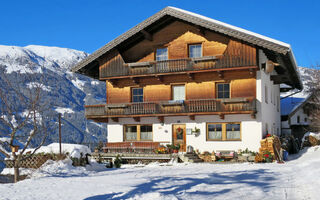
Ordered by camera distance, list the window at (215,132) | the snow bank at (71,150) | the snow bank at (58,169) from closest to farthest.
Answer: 1. the snow bank at (58,169)
2. the snow bank at (71,150)
3. the window at (215,132)

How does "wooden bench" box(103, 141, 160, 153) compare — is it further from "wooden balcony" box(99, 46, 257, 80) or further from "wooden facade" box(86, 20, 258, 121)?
"wooden balcony" box(99, 46, 257, 80)

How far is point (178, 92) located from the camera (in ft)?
86.6

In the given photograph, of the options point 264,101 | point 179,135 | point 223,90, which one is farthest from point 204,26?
point 179,135

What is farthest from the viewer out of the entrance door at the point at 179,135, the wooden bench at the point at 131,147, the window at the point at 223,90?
the entrance door at the point at 179,135

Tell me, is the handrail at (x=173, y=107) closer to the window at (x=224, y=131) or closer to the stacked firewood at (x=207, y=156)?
the window at (x=224, y=131)

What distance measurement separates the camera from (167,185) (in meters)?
11.9

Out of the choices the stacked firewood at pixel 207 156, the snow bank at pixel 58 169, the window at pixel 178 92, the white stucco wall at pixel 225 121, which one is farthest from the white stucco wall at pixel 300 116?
the snow bank at pixel 58 169

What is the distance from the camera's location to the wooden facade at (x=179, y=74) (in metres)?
23.8

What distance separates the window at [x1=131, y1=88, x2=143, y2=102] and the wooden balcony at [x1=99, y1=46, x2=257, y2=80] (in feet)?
5.18

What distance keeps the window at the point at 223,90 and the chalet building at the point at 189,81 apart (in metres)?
0.07

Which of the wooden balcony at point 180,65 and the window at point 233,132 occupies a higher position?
the wooden balcony at point 180,65

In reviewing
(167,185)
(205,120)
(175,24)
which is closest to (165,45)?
(175,24)

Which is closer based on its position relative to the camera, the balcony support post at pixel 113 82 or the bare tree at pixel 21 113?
the bare tree at pixel 21 113

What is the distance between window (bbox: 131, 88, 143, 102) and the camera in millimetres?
27422
